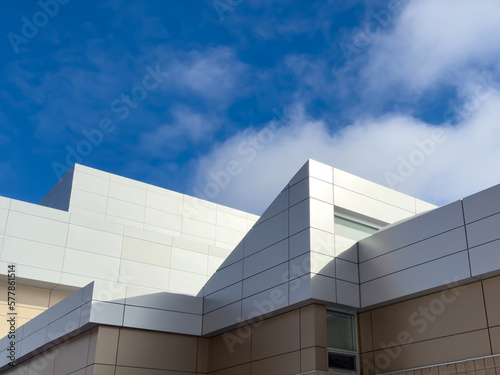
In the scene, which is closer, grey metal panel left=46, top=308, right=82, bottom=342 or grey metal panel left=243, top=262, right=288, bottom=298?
grey metal panel left=243, top=262, right=288, bottom=298

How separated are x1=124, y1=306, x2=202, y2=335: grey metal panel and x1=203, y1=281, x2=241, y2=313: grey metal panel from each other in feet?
1.41

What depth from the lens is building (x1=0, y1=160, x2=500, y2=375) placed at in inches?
424

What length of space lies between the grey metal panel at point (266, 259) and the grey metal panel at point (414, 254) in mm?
1769

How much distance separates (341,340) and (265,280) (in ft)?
7.25

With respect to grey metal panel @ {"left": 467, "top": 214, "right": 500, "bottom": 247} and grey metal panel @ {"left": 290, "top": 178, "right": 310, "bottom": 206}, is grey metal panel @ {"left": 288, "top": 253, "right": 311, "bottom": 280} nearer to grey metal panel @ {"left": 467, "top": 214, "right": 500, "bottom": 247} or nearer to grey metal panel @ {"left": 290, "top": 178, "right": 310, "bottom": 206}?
grey metal panel @ {"left": 290, "top": 178, "right": 310, "bottom": 206}

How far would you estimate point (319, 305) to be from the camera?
1224cm

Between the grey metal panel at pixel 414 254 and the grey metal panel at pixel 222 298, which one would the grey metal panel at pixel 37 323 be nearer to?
the grey metal panel at pixel 222 298

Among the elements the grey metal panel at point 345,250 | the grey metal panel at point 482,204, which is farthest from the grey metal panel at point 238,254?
the grey metal panel at point 482,204

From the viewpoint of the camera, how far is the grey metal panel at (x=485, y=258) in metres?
10.2

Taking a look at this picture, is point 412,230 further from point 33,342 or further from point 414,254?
point 33,342

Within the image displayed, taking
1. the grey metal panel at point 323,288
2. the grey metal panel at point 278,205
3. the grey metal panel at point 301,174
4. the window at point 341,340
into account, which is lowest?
the window at point 341,340

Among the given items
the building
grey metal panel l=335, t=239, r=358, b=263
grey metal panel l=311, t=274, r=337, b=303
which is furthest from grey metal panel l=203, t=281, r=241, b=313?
grey metal panel l=335, t=239, r=358, b=263

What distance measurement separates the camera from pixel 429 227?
1171 cm

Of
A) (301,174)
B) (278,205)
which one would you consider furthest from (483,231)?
(278,205)
